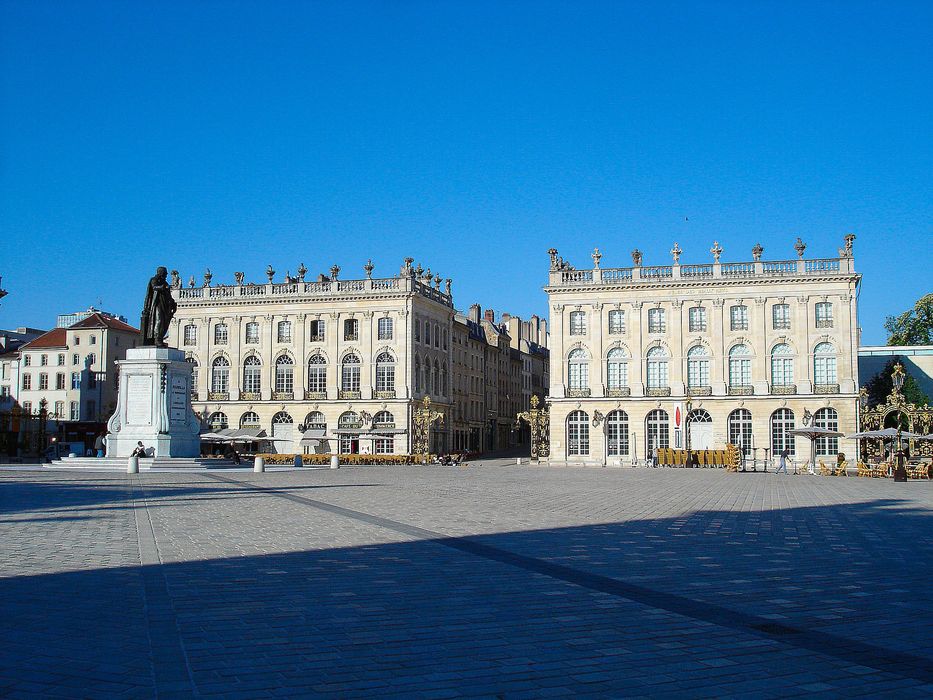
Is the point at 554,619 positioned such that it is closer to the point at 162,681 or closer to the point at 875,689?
the point at 875,689

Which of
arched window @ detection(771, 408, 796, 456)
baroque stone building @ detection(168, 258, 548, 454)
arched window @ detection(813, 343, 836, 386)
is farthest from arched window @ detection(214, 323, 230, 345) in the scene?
arched window @ detection(813, 343, 836, 386)

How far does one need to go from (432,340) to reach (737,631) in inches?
2761

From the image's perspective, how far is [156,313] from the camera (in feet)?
133

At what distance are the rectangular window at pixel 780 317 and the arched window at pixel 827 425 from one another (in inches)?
238

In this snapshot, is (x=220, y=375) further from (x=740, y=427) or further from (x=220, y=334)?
(x=740, y=427)

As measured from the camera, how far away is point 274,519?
1798 cm

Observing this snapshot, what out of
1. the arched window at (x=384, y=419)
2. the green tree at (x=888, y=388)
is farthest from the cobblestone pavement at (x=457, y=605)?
the green tree at (x=888, y=388)

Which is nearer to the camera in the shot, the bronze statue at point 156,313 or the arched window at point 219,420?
the bronze statue at point 156,313

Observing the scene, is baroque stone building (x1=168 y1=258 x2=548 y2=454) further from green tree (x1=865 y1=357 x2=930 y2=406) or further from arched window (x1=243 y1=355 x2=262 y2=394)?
green tree (x1=865 y1=357 x2=930 y2=406)

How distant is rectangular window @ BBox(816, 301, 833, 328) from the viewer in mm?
63094

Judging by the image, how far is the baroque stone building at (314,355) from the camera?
2857 inches

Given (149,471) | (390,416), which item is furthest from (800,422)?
(149,471)

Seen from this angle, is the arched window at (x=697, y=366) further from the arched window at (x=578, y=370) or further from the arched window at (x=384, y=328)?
the arched window at (x=384, y=328)

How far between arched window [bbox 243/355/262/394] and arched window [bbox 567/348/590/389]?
24.9 metres
